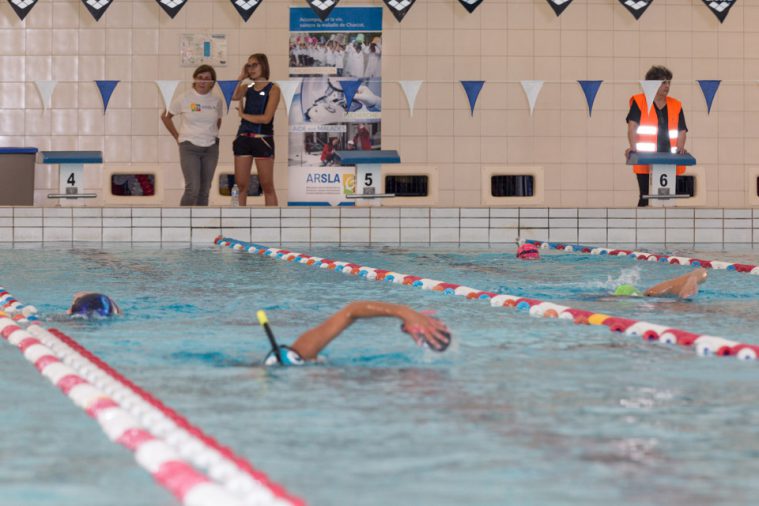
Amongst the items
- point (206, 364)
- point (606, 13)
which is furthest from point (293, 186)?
point (206, 364)

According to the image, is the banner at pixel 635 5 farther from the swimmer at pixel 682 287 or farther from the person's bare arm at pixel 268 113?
the swimmer at pixel 682 287

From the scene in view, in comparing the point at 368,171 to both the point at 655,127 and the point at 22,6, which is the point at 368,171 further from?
the point at 22,6

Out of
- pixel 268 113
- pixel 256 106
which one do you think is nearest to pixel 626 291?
pixel 268 113

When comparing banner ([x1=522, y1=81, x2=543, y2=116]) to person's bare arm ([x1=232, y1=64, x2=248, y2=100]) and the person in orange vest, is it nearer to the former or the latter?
the person in orange vest

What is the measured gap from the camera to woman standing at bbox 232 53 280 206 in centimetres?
1156

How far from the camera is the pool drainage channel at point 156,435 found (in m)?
2.11

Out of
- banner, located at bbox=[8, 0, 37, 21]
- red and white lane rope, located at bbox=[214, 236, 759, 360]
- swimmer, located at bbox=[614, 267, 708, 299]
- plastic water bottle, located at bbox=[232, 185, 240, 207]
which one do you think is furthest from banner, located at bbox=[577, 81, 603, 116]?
swimmer, located at bbox=[614, 267, 708, 299]

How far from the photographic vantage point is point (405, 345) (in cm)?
433

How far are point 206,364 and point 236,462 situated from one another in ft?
5.03

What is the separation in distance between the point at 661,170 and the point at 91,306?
7.47m

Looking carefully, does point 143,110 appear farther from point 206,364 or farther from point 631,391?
point 631,391

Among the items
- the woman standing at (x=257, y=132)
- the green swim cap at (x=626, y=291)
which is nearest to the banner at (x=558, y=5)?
the woman standing at (x=257, y=132)

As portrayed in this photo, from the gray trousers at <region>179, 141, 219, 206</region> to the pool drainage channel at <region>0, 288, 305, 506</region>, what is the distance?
292 inches

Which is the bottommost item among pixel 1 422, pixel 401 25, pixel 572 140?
pixel 1 422
